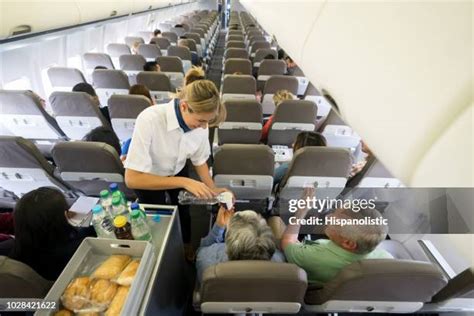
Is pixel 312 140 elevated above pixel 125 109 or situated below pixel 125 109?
below

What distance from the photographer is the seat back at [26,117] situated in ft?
10.1

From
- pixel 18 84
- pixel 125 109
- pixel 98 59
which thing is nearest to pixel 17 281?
pixel 125 109

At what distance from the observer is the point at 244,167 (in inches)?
92.4

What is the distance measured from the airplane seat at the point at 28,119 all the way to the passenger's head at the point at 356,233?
3.29m

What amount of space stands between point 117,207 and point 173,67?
4.84 meters

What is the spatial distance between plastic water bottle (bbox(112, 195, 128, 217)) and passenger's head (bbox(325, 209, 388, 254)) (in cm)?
125

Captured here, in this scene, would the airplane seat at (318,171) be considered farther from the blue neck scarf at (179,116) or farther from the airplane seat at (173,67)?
the airplane seat at (173,67)

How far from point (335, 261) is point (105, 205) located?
1.39 meters

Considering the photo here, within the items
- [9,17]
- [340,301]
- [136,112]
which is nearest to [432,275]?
[340,301]

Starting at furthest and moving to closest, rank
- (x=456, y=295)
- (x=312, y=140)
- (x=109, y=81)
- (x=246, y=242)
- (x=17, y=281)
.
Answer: (x=109, y=81), (x=312, y=140), (x=456, y=295), (x=246, y=242), (x=17, y=281)

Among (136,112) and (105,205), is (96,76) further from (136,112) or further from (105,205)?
(105,205)

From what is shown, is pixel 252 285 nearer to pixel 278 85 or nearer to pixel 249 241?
pixel 249 241

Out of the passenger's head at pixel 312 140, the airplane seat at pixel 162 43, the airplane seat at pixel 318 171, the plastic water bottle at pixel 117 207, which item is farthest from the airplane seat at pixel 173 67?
the plastic water bottle at pixel 117 207

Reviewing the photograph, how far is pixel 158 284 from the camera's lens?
4.35 feet
